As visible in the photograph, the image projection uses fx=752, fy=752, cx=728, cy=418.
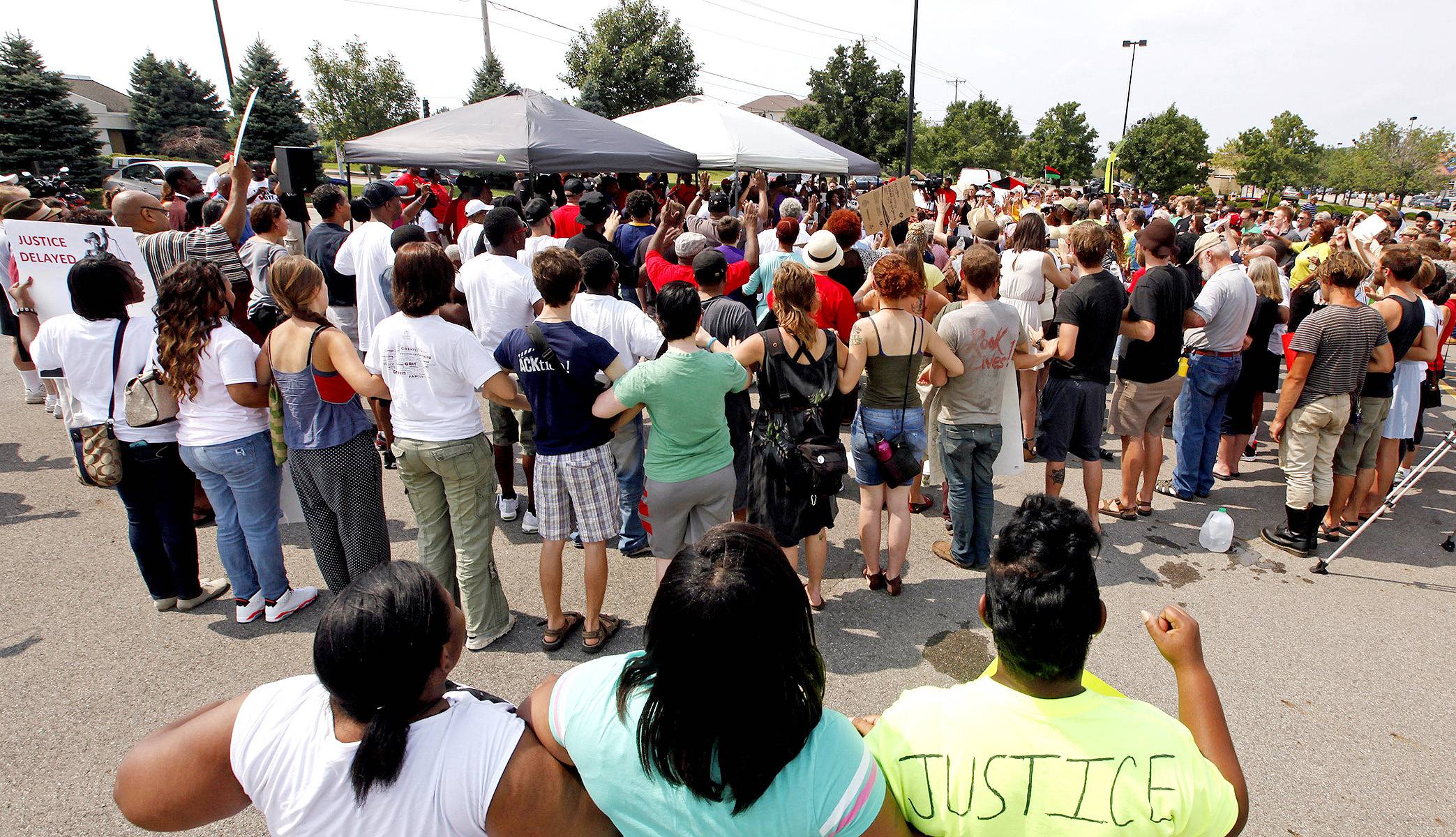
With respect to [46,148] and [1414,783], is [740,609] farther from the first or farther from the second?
[46,148]

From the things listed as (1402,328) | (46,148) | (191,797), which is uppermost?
(46,148)

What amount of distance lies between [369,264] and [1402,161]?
6447cm

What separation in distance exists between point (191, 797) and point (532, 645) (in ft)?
7.81

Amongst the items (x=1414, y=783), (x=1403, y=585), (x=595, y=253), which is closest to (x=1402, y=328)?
(x=1403, y=585)

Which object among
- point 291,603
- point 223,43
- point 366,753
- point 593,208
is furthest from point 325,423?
point 223,43

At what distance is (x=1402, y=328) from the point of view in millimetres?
4691

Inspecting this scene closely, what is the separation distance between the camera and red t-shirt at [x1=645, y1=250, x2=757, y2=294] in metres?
5.52

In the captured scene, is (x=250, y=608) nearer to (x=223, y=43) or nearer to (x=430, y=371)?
(x=430, y=371)

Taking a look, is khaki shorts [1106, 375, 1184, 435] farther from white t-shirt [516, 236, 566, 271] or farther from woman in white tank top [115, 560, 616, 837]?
woman in white tank top [115, 560, 616, 837]

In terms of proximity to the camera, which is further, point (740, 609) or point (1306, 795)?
point (1306, 795)

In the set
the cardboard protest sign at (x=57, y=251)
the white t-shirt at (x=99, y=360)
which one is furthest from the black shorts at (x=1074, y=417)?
the cardboard protest sign at (x=57, y=251)

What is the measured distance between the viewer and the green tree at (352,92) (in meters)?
37.0

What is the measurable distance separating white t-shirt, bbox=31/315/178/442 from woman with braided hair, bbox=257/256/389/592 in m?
0.63

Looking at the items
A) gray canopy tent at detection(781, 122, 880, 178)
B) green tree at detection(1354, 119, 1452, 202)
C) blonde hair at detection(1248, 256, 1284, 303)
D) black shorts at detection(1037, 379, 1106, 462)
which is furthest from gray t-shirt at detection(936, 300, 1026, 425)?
green tree at detection(1354, 119, 1452, 202)
